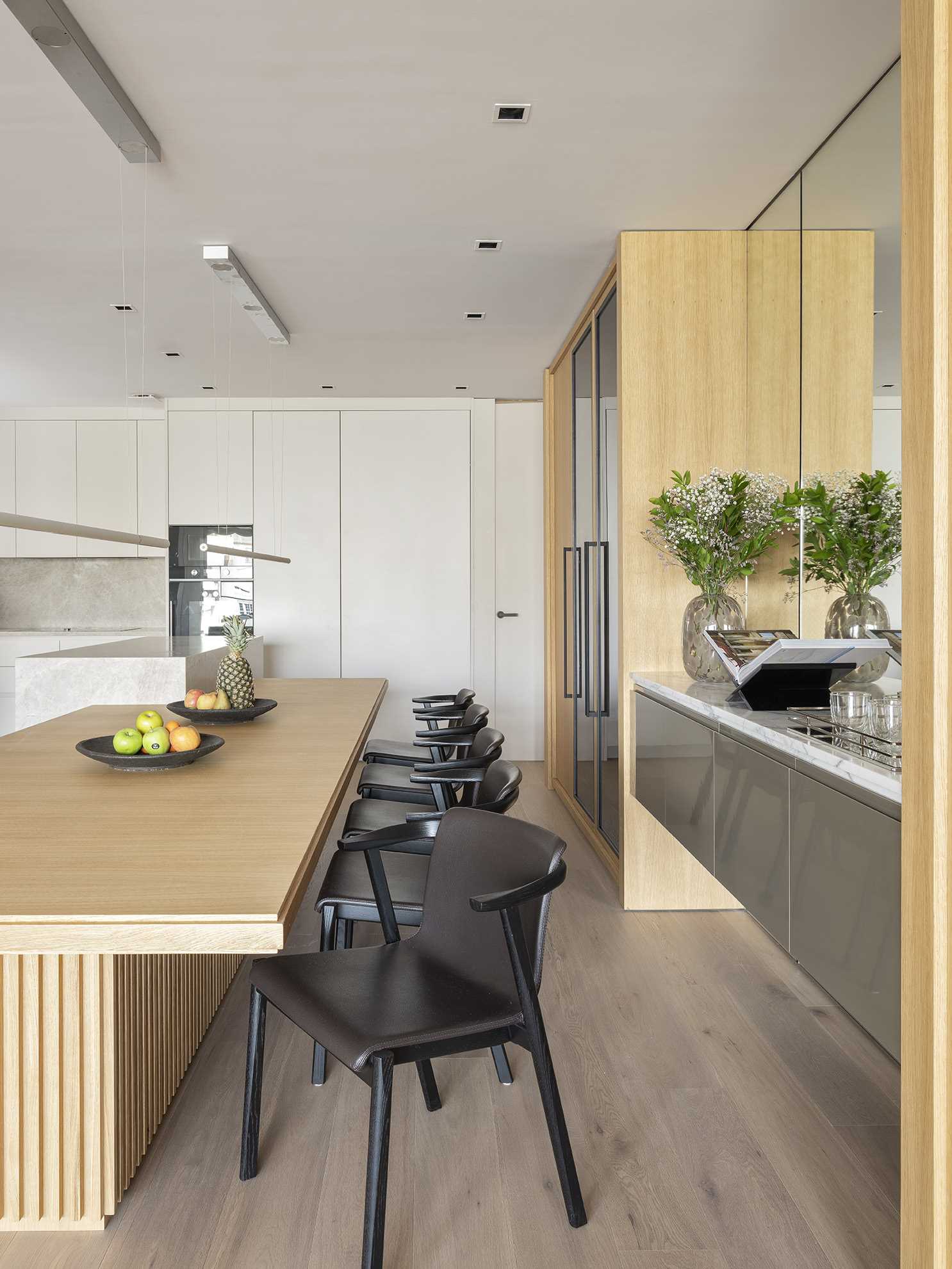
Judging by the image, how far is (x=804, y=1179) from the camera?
6.46 ft

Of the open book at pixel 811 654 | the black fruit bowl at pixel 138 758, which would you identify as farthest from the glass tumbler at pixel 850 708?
the black fruit bowl at pixel 138 758

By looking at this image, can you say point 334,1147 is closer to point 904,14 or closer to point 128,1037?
point 128,1037

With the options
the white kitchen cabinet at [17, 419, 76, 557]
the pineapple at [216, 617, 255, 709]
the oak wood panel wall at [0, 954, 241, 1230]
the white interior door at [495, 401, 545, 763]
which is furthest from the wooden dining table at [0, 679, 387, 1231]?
the white kitchen cabinet at [17, 419, 76, 557]

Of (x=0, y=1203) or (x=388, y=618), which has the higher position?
(x=388, y=618)

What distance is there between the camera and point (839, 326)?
283cm

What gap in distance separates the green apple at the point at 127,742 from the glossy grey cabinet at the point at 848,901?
65.9 inches

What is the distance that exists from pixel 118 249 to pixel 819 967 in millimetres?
3605

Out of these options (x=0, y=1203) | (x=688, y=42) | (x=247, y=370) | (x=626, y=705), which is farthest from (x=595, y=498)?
(x=0, y=1203)

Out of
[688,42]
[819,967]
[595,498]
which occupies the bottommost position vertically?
[819,967]

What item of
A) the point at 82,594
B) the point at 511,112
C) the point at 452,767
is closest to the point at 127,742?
the point at 452,767

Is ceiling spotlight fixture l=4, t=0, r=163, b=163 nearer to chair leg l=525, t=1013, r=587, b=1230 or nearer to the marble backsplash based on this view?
chair leg l=525, t=1013, r=587, b=1230

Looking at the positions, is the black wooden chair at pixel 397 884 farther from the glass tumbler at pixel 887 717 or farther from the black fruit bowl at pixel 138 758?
the glass tumbler at pixel 887 717

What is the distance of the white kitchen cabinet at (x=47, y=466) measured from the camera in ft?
22.1

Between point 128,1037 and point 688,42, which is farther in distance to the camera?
point 688,42
